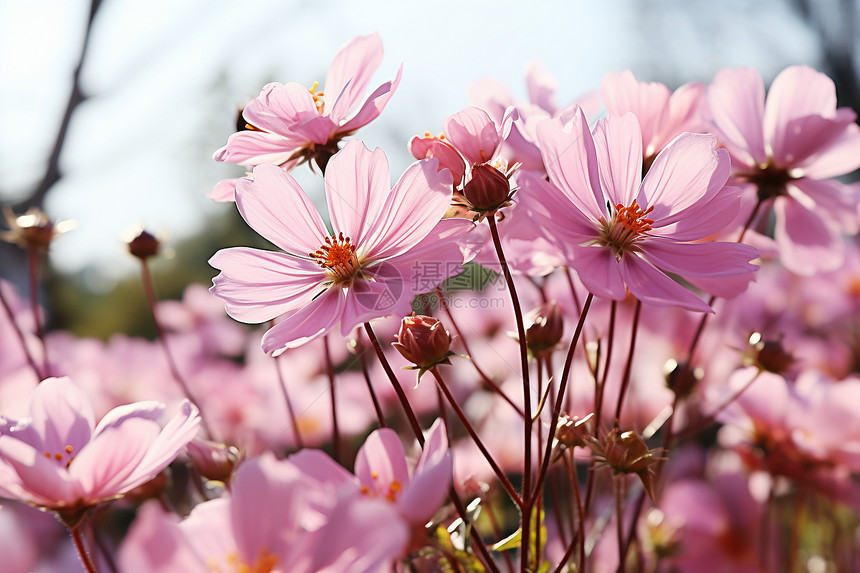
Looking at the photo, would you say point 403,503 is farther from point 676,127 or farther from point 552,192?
point 676,127

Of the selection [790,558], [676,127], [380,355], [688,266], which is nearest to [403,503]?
[380,355]

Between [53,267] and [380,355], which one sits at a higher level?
[380,355]

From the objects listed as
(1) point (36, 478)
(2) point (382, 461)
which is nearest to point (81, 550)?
(1) point (36, 478)

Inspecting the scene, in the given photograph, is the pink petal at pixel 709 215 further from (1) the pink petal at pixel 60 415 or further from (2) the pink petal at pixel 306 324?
(1) the pink petal at pixel 60 415

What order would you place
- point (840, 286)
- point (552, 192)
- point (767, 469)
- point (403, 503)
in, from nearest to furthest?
1. point (403, 503)
2. point (552, 192)
3. point (767, 469)
4. point (840, 286)

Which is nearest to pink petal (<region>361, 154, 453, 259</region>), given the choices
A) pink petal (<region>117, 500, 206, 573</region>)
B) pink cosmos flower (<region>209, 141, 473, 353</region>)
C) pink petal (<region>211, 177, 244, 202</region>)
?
pink cosmos flower (<region>209, 141, 473, 353</region>)

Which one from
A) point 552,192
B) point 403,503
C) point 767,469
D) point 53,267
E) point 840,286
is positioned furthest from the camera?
point 53,267

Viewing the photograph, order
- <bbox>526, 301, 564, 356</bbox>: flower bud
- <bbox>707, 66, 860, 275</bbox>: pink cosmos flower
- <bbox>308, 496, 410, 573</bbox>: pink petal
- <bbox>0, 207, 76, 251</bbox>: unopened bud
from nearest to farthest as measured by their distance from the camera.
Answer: <bbox>308, 496, 410, 573</bbox>: pink petal, <bbox>526, 301, 564, 356</bbox>: flower bud, <bbox>707, 66, 860, 275</bbox>: pink cosmos flower, <bbox>0, 207, 76, 251</bbox>: unopened bud

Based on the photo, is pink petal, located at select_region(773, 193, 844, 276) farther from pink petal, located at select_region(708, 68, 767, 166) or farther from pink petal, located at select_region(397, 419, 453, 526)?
pink petal, located at select_region(397, 419, 453, 526)
